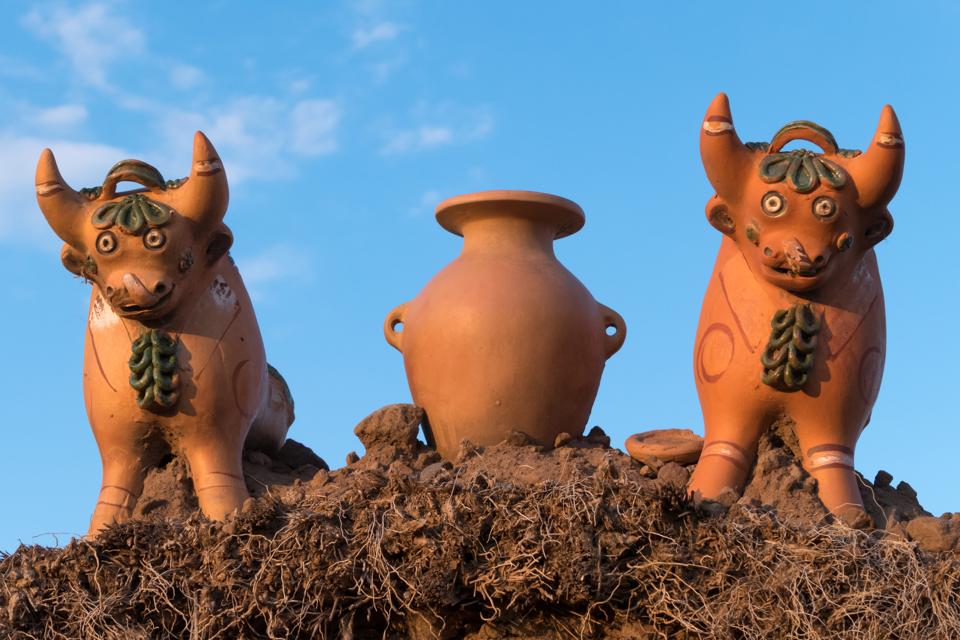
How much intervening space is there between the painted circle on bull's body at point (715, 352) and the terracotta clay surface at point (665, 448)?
1.01 ft

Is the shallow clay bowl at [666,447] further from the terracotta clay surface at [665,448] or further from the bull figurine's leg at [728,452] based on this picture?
the bull figurine's leg at [728,452]

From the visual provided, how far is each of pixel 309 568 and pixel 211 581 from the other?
1.10 ft

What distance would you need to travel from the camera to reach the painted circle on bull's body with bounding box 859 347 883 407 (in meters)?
6.38

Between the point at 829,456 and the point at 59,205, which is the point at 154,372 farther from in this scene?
the point at 829,456

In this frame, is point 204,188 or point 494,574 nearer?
point 494,574

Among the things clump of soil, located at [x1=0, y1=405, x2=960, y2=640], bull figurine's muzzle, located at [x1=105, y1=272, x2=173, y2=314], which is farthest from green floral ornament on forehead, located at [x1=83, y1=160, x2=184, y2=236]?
clump of soil, located at [x1=0, y1=405, x2=960, y2=640]

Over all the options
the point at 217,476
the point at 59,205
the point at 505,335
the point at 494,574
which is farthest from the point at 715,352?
the point at 59,205

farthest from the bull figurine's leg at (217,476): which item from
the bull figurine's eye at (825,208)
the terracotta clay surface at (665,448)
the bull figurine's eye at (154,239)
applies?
the bull figurine's eye at (825,208)

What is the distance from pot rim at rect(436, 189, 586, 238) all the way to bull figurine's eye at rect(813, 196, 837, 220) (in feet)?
4.56

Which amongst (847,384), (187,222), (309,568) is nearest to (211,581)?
(309,568)

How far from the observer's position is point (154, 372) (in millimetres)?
6410

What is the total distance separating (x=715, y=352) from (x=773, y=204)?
0.65 metres

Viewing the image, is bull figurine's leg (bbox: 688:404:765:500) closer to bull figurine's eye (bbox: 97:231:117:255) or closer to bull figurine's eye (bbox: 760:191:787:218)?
bull figurine's eye (bbox: 760:191:787:218)

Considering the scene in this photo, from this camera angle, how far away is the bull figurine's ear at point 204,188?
6.41 metres
